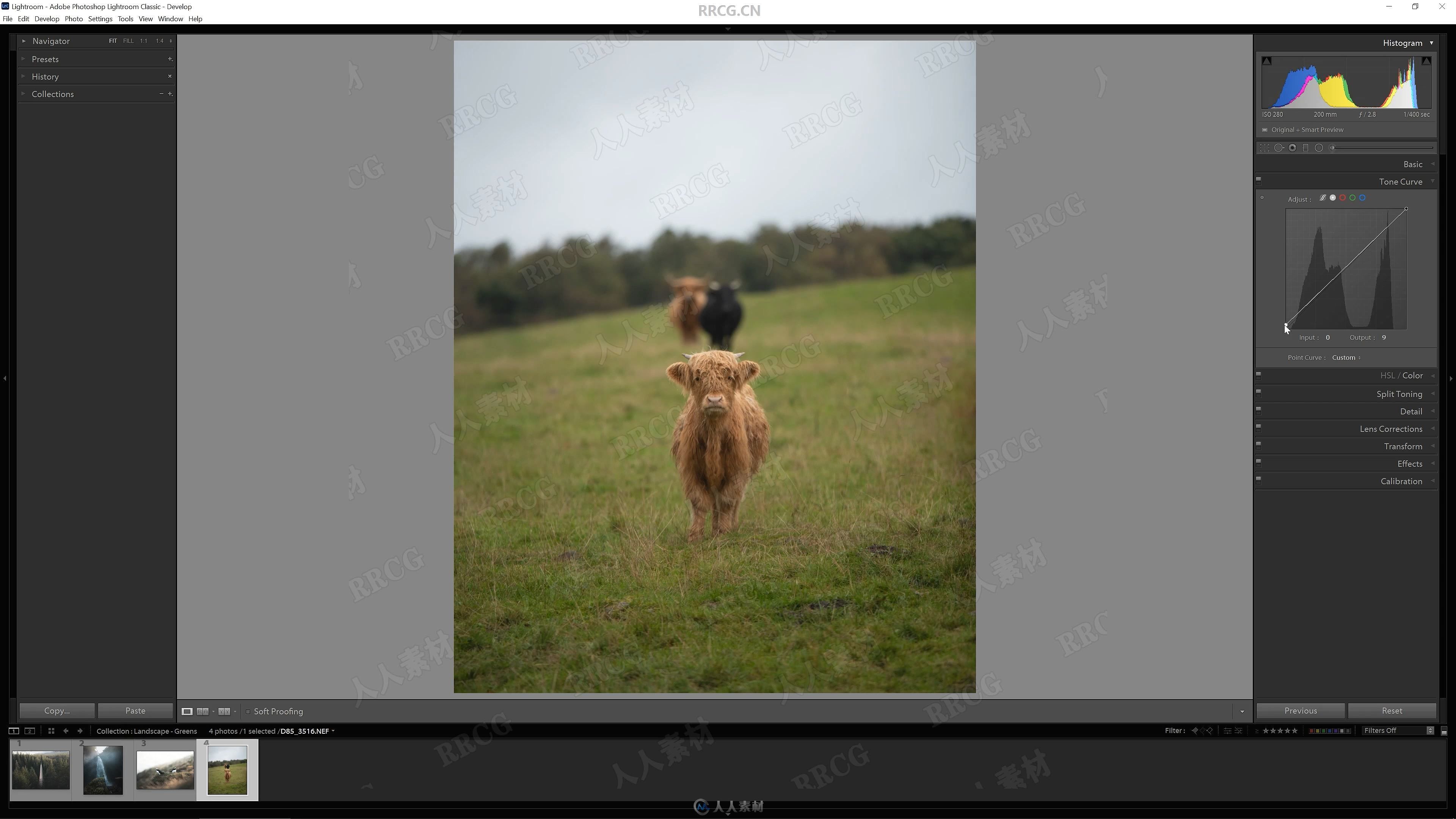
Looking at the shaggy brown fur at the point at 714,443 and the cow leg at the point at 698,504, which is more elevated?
the shaggy brown fur at the point at 714,443

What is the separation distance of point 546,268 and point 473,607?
21.3 feet

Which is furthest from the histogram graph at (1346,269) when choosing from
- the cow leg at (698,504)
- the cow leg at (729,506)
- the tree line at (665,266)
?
the tree line at (665,266)

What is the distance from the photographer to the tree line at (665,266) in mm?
30438

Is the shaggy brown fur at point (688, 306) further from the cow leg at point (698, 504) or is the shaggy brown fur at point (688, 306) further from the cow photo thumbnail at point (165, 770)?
the cow photo thumbnail at point (165, 770)

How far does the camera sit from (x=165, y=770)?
4.37 meters

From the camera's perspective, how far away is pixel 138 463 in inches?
176

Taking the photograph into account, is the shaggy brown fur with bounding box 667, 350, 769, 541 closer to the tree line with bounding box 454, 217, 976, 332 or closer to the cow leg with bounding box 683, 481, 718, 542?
the cow leg with bounding box 683, 481, 718, 542

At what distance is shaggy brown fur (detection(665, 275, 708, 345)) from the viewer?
68.1 feet

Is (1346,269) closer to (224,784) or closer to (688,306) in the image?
(224,784)

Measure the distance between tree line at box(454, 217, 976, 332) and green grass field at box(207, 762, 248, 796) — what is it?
25310 mm

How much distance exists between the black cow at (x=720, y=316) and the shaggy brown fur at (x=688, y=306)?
187mm
